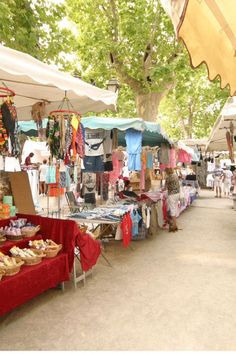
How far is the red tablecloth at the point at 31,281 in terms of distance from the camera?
13.8 ft

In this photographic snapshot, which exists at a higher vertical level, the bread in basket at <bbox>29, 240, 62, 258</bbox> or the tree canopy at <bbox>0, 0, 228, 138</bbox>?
the tree canopy at <bbox>0, 0, 228, 138</bbox>

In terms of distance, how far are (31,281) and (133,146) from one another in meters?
4.51

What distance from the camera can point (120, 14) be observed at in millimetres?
15336

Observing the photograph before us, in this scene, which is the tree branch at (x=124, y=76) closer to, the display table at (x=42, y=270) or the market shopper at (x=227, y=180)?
the market shopper at (x=227, y=180)

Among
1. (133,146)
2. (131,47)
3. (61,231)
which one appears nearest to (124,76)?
(131,47)

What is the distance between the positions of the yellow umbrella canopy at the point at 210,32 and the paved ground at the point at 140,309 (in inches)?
110

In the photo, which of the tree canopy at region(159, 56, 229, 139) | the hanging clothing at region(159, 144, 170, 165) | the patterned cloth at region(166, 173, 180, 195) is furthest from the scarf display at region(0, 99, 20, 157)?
the tree canopy at region(159, 56, 229, 139)

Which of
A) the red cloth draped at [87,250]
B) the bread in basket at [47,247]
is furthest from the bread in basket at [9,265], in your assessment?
the red cloth draped at [87,250]

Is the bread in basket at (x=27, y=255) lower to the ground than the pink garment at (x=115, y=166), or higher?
lower

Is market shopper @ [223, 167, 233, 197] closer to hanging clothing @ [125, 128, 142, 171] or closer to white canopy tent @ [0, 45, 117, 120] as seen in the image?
hanging clothing @ [125, 128, 142, 171]

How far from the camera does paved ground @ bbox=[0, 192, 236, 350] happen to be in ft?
12.6

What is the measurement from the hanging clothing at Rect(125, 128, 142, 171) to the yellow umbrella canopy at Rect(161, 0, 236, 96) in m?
4.97

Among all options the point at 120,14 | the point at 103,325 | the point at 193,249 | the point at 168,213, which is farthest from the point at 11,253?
the point at 120,14

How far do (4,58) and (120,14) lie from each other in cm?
1305
